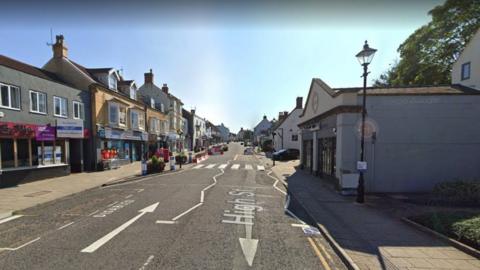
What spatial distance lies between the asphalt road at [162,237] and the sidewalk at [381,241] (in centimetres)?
60

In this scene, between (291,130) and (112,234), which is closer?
(112,234)

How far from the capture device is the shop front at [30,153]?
1332cm

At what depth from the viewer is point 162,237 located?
20.1ft

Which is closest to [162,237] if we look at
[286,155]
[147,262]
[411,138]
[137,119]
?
[147,262]

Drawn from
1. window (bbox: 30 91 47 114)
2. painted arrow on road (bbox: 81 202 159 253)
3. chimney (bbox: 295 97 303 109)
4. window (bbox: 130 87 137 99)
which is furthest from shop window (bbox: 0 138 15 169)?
chimney (bbox: 295 97 303 109)

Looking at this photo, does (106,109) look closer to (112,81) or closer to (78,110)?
(78,110)

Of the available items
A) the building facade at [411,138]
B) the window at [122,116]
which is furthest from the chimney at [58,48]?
the building facade at [411,138]

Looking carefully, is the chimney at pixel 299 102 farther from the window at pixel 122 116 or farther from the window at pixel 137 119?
the window at pixel 122 116

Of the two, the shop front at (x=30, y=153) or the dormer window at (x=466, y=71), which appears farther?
the dormer window at (x=466, y=71)

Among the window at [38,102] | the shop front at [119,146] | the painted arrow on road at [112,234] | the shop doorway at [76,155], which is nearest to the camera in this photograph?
the painted arrow on road at [112,234]

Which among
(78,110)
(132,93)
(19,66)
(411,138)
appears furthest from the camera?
(132,93)

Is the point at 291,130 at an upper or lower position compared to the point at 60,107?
lower

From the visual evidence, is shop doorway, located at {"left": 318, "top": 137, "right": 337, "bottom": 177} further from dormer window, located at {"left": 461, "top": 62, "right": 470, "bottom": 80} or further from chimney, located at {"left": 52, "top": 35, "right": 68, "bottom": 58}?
chimney, located at {"left": 52, "top": 35, "right": 68, "bottom": 58}

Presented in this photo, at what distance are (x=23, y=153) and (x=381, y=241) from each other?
18132 mm
